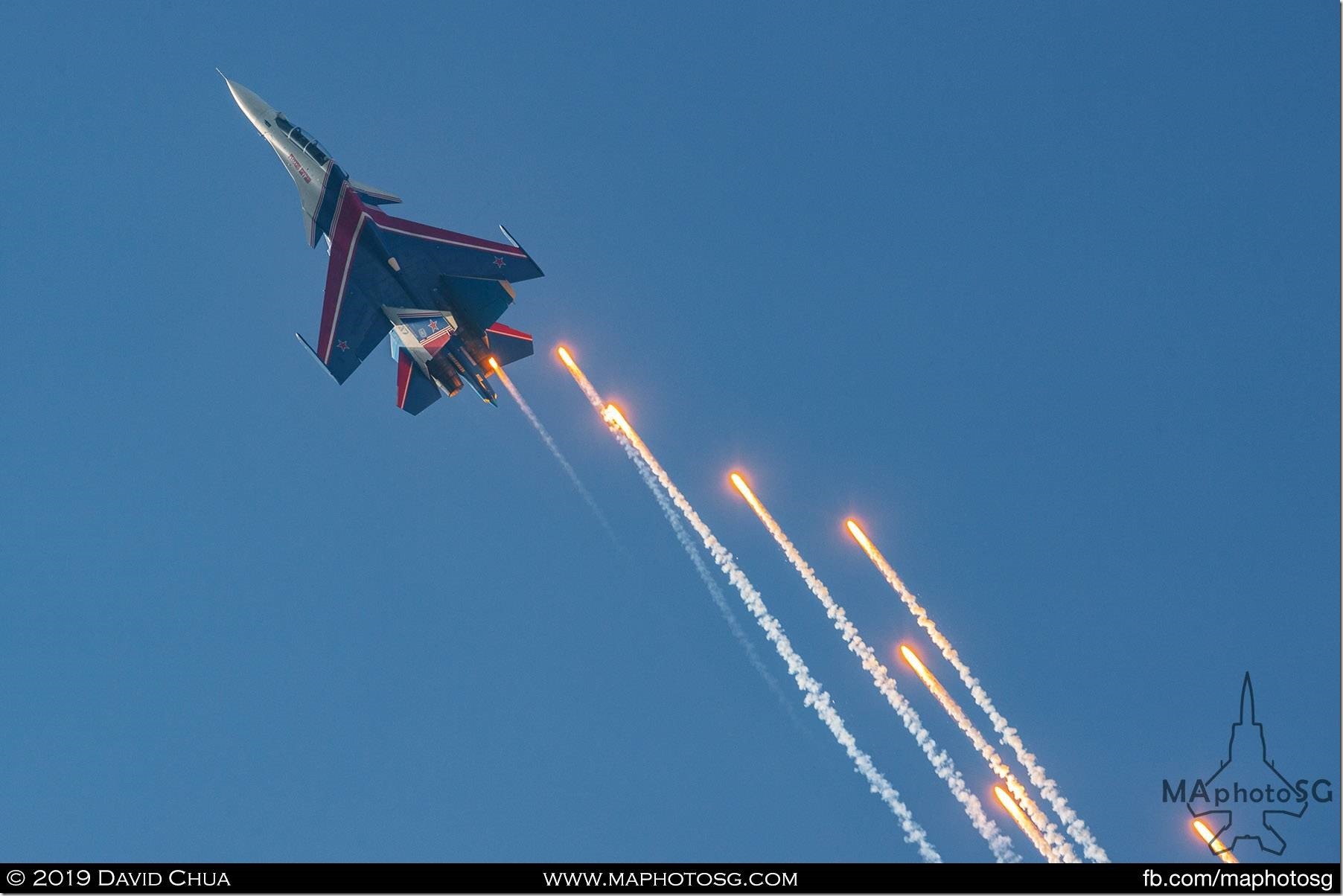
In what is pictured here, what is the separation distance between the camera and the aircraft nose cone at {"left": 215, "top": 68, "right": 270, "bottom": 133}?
59.1 m

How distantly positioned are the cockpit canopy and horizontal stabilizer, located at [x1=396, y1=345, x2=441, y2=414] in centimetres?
974

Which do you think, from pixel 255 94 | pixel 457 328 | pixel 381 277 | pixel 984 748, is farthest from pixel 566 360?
pixel 984 748

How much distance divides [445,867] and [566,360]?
32.8 m

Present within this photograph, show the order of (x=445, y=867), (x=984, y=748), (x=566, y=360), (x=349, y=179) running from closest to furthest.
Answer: (x=445, y=867) < (x=984, y=748) < (x=349, y=179) < (x=566, y=360)

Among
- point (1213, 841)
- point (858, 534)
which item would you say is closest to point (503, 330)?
point (858, 534)

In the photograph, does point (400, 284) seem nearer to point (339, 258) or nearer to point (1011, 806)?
point (339, 258)

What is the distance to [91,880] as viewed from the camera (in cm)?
3441

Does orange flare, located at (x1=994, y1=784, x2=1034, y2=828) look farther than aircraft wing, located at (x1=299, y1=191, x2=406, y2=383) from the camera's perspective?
No

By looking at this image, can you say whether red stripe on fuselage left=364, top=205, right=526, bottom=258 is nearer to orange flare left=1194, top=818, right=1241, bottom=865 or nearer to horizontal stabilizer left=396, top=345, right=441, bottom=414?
horizontal stabilizer left=396, top=345, right=441, bottom=414

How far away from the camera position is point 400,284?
2320 inches

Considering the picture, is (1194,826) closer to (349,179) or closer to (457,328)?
(457,328)

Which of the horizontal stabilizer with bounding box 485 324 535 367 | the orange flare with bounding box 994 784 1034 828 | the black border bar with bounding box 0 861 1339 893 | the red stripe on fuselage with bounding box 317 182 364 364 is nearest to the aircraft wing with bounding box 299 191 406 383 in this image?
the red stripe on fuselage with bounding box 317 182 364 364

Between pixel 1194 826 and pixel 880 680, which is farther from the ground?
pixel 880 680

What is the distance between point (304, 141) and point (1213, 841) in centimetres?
5122
